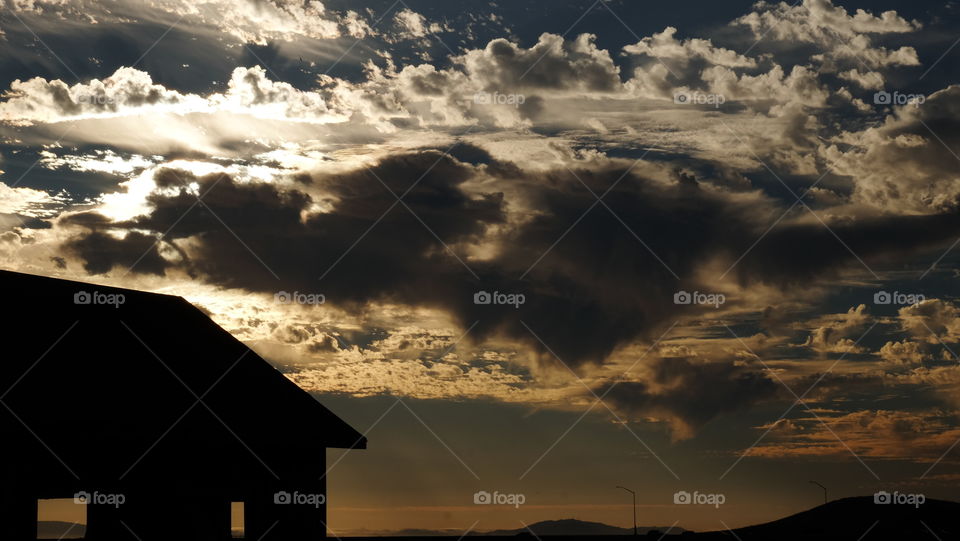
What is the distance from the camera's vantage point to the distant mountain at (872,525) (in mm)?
41250

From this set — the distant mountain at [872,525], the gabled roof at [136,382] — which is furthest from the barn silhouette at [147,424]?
the distant mountain at [872,525]

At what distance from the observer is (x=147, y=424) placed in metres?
16.1

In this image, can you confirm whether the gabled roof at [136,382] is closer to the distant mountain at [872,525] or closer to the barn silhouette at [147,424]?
the barn silhouette at [147,424]

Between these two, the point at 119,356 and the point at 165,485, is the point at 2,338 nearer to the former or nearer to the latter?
the point at 119,356

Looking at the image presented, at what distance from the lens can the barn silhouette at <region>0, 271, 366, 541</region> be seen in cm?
1469

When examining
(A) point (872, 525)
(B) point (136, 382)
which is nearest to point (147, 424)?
(B) point (136, 382)

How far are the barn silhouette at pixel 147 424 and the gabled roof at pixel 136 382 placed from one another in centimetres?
3

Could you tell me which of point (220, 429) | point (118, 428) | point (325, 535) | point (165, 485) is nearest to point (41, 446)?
point (118, 428)

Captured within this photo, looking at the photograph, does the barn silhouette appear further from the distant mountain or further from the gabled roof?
the distant mountain

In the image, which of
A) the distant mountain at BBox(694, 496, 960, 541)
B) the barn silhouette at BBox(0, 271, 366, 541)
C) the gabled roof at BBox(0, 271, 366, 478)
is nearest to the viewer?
the barn silhouette at BBox(0, 271, 366, 541)

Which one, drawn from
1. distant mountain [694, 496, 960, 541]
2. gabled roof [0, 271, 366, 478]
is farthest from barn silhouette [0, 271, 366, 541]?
distant mountain [694, 496, 960, 541]

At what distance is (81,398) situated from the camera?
1566 centimetres

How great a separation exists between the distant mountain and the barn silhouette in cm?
2601

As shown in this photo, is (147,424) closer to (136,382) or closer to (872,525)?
(136,382)
